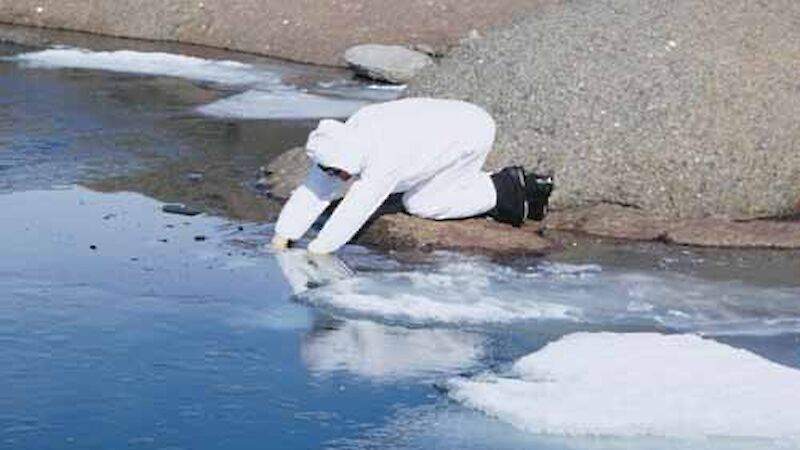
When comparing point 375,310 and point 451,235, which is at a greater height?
point 451,235

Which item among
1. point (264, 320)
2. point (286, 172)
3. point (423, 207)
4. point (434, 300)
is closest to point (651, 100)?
point (423, 207)

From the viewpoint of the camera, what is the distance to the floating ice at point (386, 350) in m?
8.47

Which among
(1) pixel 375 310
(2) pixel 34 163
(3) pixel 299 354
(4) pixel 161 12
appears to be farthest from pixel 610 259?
(4) pixel 161 12

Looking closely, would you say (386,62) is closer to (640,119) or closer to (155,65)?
(155,65)

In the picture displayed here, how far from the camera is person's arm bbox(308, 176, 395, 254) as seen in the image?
1042 centimetres

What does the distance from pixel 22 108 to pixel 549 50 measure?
559 cm

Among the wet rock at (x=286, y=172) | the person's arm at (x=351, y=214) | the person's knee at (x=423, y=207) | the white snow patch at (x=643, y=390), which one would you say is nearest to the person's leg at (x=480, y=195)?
the person's knee at (x=423, y=207)

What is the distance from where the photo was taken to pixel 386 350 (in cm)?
877

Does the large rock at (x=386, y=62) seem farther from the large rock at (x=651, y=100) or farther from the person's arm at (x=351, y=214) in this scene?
the person's arm at (x=351, y=214)

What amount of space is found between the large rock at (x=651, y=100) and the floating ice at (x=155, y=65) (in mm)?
5581

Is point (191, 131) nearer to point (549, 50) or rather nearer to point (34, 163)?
point (34, 163)

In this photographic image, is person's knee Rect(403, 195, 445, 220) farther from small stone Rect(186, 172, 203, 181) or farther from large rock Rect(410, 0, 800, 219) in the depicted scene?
small stone Rect(186, 172, 203, 181)

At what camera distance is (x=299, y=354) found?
8664 mm

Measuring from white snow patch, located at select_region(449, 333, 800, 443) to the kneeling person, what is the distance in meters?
2.11
